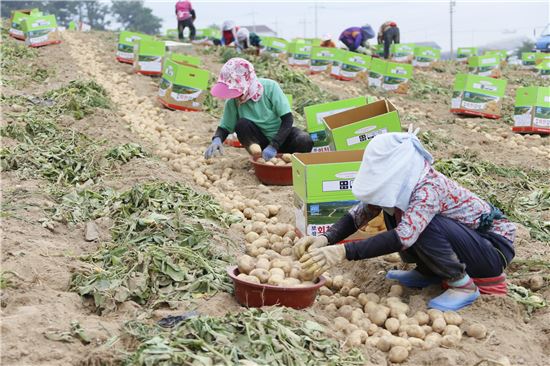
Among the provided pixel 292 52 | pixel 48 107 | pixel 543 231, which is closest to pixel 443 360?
pixel 543 231

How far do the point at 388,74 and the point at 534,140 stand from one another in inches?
162

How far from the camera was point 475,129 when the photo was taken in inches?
344

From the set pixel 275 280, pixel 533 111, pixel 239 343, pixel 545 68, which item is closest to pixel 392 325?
pixel 275 280

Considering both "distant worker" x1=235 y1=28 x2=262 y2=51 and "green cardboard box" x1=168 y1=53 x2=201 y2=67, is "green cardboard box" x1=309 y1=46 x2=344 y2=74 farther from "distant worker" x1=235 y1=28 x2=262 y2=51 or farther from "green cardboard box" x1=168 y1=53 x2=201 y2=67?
"green cardboard box" x1=168 y1=53 x2=201 y2=67

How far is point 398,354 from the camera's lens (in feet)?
9.21

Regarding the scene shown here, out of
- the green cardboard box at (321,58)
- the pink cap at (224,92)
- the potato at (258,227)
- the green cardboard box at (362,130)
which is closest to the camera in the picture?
the potato at (258,227)

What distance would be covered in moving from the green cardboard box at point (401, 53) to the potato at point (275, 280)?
46.7 ft

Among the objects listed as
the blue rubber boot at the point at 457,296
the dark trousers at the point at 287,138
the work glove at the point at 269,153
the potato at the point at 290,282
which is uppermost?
the dark trousers at the point at 287,138

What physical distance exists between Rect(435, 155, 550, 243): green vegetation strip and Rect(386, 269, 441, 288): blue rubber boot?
4.00ft

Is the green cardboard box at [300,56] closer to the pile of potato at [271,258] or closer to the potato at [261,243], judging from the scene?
the pile of potato at [271,258]

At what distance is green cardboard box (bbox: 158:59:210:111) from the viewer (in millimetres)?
8234

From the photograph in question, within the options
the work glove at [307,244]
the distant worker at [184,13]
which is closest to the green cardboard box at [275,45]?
the distant worker at [184,13]

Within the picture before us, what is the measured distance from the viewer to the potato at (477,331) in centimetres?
298

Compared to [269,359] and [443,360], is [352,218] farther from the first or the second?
[269,359]
